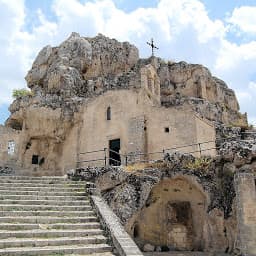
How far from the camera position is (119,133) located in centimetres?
2564

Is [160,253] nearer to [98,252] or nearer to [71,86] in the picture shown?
[98,252]

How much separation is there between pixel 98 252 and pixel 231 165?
9740 mm

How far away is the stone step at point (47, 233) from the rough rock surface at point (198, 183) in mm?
5496

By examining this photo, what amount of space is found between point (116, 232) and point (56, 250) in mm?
1895

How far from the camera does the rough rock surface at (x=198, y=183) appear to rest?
16500 millimetres

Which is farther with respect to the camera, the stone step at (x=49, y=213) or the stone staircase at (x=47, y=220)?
the stone step at (x=49, y=213)

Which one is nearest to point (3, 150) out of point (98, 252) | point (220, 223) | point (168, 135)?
point (168, 135)

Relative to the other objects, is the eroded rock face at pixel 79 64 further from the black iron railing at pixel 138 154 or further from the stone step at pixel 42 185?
the stone step at pixel 42 185

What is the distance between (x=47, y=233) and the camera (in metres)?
10.1

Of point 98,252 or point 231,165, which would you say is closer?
point 98,252

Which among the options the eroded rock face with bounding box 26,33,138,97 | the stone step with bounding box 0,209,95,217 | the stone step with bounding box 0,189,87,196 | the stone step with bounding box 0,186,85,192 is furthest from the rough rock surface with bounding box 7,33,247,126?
the stone step with bounding box 0,209,95,217

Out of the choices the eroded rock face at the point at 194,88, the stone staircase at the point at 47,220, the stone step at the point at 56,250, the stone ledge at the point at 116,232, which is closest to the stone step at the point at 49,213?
the stone staircase at the point at 47,220

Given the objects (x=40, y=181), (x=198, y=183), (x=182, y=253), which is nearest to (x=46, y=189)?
(x=40, y=181)

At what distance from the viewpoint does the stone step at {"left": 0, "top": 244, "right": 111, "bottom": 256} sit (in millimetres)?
8760
